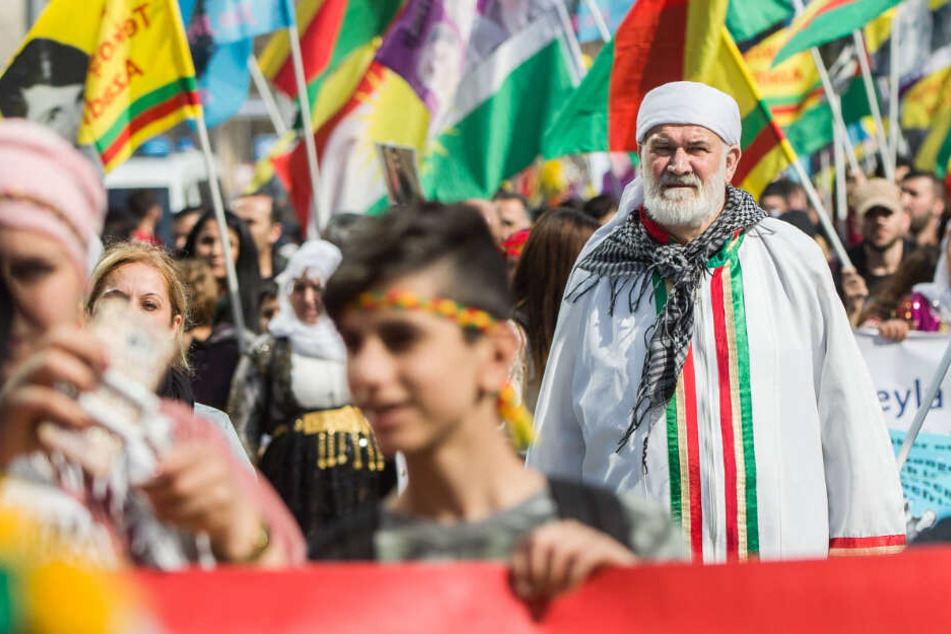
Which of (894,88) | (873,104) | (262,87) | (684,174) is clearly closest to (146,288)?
(684,174)

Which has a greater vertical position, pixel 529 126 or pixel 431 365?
pixel 529 126

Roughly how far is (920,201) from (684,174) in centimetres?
640

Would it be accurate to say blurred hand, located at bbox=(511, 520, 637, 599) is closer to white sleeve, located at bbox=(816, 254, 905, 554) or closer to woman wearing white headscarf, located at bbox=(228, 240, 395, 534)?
white sleeve, located at bbox=(816, 254, 905, 554)

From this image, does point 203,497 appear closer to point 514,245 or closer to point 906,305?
point 906,305

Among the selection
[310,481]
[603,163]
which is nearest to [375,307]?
[310,481]

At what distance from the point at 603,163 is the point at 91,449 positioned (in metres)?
13.7

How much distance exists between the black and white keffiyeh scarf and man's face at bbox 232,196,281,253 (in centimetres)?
477

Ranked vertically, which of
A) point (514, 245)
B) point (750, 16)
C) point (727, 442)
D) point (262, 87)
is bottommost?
point (727, 442)

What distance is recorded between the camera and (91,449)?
2.00 metres

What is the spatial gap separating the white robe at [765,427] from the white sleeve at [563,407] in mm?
83

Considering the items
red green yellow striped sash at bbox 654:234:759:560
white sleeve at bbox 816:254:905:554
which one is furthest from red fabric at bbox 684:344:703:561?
white sleeve at bbox 816:254:905:554

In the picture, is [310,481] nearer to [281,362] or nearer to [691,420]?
[281,362]

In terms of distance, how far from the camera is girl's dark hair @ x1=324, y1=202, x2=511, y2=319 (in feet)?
7.24

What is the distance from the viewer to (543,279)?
586 cm
